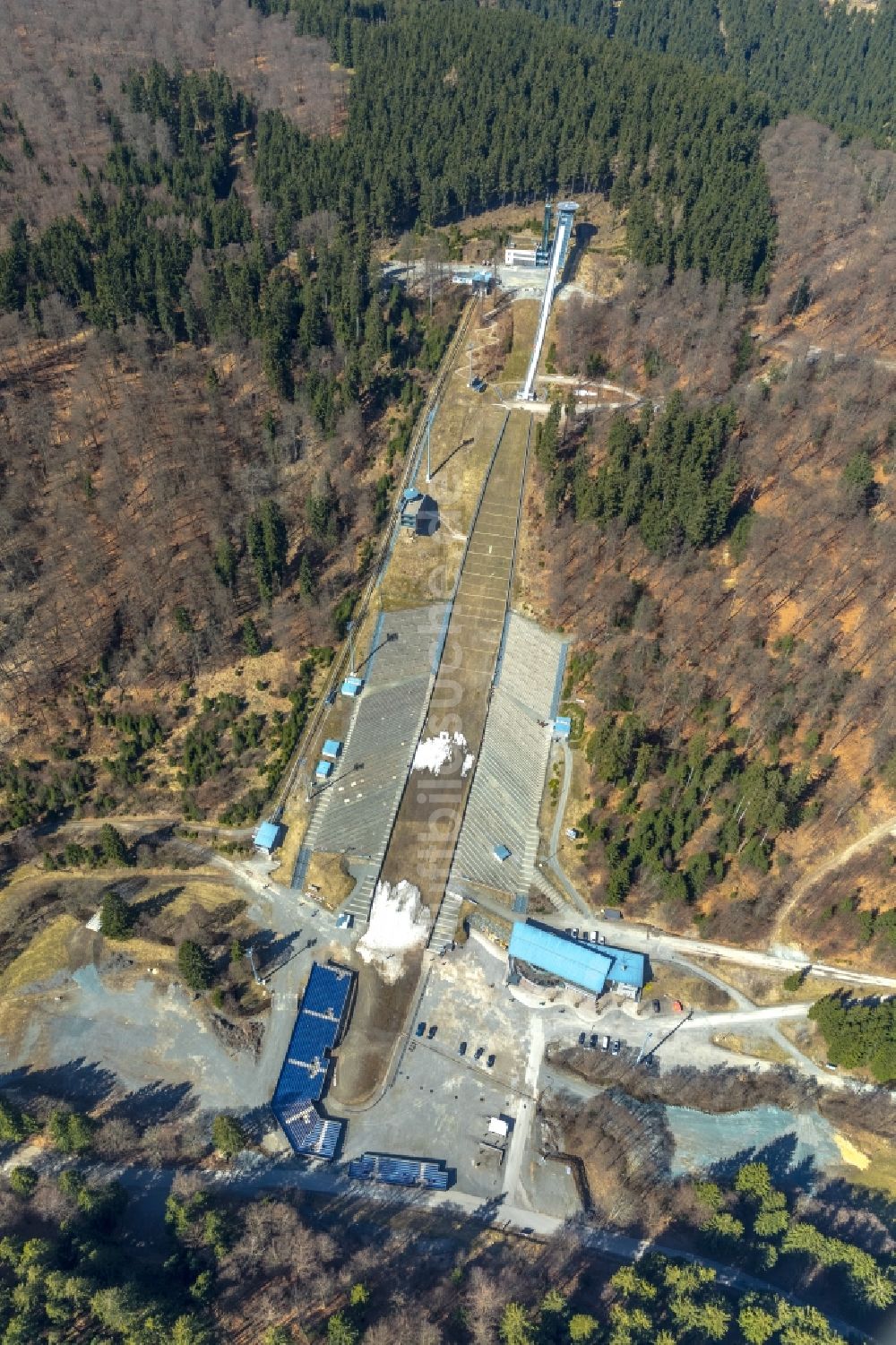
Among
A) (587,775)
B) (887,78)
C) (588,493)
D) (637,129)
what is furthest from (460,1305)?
(887,78)

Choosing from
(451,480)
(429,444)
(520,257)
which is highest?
(520,257)

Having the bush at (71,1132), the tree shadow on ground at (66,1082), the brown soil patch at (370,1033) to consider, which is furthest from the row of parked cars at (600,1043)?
the bush at (71,1132)

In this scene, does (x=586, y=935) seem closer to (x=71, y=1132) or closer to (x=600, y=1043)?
(x=600, y=1043)

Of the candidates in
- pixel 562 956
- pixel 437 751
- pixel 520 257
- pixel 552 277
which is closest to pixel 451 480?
pixel 437 751

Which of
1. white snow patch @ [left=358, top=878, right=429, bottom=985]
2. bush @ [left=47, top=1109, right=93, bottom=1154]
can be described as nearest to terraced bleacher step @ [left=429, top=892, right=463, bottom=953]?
white snow patch @ [left=358, top=878, right=429, bottom=985]

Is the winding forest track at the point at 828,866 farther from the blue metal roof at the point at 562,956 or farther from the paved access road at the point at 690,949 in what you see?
the blue metal roof at the point at 562,956

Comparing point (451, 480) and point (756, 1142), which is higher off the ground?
point (451, 480)
